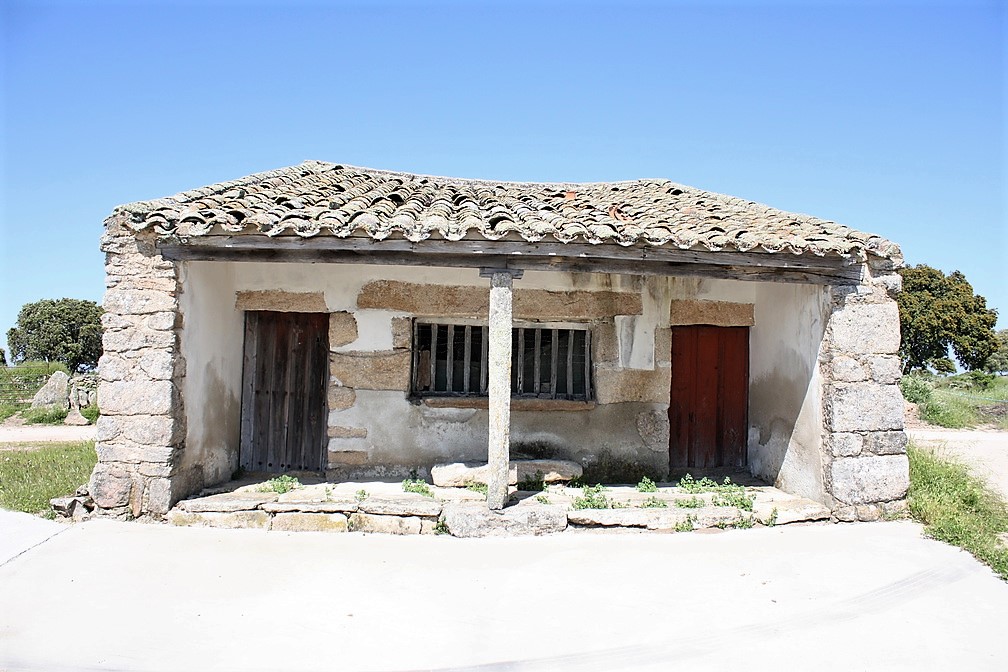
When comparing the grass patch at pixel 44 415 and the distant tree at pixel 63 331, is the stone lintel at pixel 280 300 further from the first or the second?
the distant tree at pixel 63 331

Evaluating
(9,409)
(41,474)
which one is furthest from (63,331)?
(41,474)

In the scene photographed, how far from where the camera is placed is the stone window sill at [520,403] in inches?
284

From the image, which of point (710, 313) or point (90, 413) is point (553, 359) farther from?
point (90, 413)

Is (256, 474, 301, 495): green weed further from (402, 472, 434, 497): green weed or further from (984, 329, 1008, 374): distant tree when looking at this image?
(984, 329, 1008, 374): distant tree

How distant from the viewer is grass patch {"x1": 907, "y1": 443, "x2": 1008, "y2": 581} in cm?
538

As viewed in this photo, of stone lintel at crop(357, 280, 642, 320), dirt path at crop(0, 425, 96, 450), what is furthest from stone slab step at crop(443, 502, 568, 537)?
dirt path at crop(0, 425, 96, 450)

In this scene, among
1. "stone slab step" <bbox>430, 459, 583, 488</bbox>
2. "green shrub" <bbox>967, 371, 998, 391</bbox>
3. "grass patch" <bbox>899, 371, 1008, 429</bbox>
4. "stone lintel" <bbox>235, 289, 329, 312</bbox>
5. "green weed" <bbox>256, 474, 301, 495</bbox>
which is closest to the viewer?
"green weed" <bbox>256, 474, 301, 495</bbox>

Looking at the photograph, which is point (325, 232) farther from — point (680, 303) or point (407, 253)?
point (680, 303)

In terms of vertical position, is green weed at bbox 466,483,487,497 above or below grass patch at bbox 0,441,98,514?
above

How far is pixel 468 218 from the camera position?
565cm

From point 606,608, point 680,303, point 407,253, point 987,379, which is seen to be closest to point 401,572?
point 606,608

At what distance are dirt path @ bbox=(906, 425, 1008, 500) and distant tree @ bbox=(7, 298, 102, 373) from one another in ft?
95.9

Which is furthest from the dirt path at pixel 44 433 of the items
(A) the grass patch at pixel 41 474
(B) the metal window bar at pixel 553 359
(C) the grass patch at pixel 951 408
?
(C) the grass patch at pixel 951 408

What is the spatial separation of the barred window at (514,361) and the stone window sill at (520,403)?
6.0 inches
